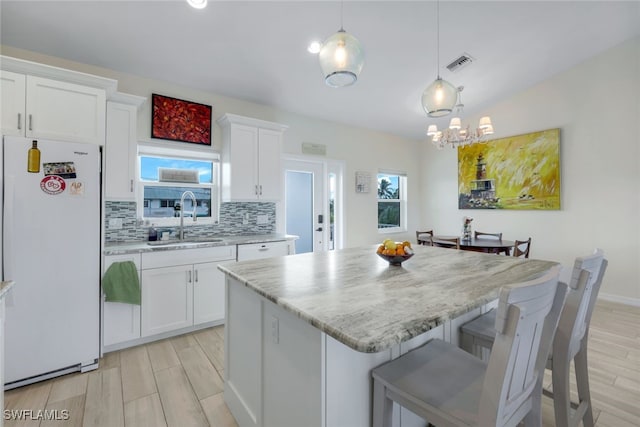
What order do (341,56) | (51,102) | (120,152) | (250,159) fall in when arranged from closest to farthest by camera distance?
(341,56)
(51,102)
(120,152)
(250,159)

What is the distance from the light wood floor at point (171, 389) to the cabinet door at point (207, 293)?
29 cm

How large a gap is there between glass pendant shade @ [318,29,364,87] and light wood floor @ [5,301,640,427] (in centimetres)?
220

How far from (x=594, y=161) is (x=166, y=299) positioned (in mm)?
5694

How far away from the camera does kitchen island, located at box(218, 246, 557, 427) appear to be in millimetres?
993

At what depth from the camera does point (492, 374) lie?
86 cm

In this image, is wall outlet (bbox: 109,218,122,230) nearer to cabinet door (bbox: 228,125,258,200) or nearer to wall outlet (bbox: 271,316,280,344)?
cabinet door (bbox: 228,125,258,200)

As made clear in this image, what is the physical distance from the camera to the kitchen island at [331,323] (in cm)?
99

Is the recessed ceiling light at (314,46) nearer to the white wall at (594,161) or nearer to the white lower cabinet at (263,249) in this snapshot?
the white lower cabinet at (263,249)

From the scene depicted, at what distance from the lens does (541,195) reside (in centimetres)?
441

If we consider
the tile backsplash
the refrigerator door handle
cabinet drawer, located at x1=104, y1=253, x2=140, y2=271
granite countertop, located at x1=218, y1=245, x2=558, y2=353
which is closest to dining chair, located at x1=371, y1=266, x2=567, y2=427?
granite countertop, located at x1=218, y1=245, x2=558, y2=353

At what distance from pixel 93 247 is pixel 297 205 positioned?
261 centimetres

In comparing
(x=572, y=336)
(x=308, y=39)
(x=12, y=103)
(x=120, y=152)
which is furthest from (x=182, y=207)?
(x=572, y=336)

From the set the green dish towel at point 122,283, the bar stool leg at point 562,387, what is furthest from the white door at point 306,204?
the bar stool leg at point 562,387

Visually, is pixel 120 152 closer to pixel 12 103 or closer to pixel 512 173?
pixel 12 103
